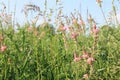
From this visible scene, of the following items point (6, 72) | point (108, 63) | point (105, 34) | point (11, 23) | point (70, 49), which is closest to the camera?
point (6, 72)

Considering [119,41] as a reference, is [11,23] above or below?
above

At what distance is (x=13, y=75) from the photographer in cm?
265

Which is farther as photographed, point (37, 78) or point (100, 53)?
point (100, 53)

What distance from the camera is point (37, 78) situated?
2.67 meters

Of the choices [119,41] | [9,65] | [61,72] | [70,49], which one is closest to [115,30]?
[119,41]

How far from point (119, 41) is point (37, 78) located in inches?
43.8

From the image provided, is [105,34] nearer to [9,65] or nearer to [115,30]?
[115,30]

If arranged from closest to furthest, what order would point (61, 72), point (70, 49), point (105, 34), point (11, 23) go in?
point (61, 72), point (70, 49), point (105, 34), point (11, 23)

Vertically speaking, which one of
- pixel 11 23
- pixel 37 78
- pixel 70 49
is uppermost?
pixel 11 23

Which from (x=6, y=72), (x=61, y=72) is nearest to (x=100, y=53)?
(x=61, y=72)

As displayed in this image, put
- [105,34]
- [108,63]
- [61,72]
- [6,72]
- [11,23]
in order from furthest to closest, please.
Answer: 1. [11,23]
2. [105,34]
3. [108,63]
4. [61,72]
5. [6,72]

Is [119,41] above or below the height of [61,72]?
above

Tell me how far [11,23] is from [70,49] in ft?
4.12

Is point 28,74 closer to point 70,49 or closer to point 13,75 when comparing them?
point 13,75
